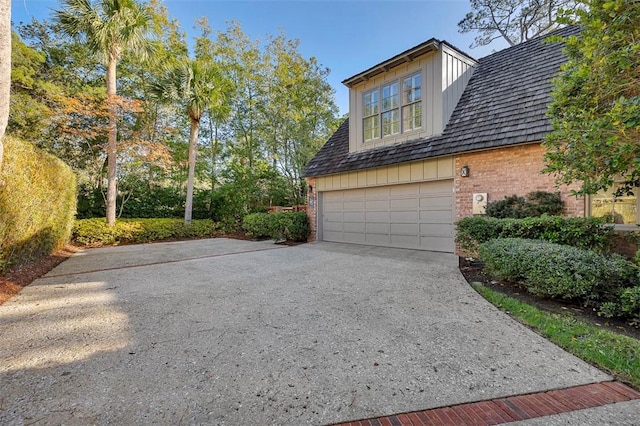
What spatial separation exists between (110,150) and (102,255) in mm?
4171

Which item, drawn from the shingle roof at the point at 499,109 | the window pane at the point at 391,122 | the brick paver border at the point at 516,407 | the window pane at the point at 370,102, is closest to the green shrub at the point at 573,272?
the brick paver border at the point at 516,407

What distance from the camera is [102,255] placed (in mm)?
7773

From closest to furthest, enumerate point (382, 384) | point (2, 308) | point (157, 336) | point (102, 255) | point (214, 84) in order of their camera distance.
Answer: point (382, 384) < point (157, 336) < point (2, 308) < point (102, 255) < point (214, 84)

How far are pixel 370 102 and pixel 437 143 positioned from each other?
2759 mm

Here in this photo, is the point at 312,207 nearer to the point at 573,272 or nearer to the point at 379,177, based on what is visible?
the point at 379,177

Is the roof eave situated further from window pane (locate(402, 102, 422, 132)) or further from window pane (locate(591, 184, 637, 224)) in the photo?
window pane (locate(591, 184, 637, 224))

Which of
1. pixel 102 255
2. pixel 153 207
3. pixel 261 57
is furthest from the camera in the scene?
pixel 261 57

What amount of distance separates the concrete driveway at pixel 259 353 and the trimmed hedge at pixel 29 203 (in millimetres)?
1043

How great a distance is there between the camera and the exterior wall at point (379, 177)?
7270mm

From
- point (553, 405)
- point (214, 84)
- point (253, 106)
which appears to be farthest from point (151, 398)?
point (253, 106)

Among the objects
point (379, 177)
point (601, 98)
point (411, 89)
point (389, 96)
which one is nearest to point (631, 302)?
point (601, 98)

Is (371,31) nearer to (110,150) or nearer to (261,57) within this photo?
(261,57)

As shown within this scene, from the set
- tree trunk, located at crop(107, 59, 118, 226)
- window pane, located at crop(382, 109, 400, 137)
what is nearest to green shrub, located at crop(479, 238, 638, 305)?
window pane, located at crop(382, 109, 400, 137)

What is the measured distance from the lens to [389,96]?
8.46 meters
